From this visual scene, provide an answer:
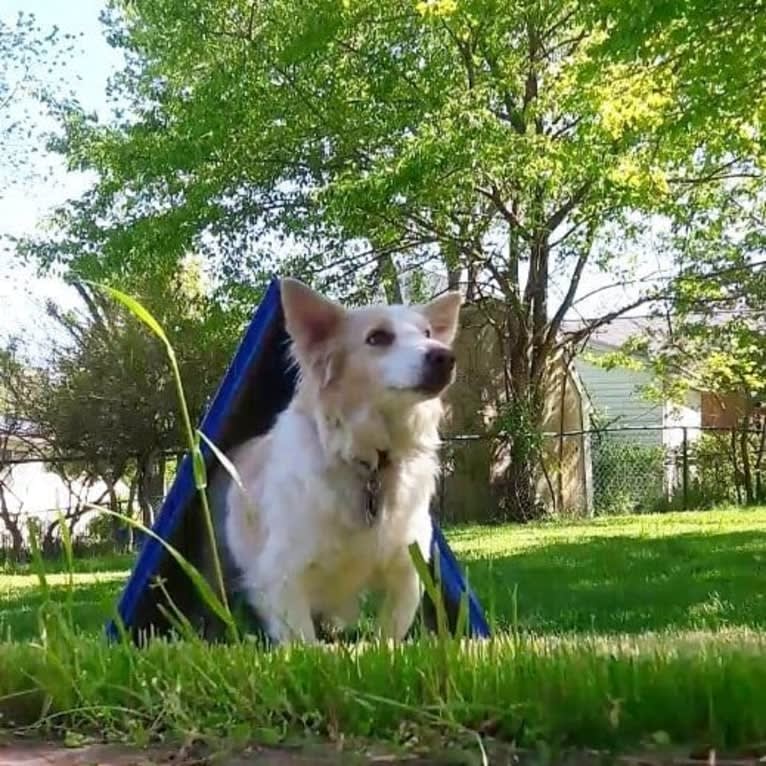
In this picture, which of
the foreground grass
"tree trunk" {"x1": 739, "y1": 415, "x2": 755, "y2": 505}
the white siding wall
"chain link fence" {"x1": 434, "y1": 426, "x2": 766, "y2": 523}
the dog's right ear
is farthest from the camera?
the white siding wall

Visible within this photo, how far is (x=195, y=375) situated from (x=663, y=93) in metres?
10.8

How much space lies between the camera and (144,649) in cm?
209

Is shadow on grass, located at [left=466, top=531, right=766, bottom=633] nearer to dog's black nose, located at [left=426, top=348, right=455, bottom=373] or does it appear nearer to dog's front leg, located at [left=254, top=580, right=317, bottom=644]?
dog's front leg, located at [left=254, top=580, right=317, bottom=644]

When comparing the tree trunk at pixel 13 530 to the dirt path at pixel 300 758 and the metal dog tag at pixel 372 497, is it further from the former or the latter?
the dirt path at pixel 300 758

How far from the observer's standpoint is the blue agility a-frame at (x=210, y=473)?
446 cm

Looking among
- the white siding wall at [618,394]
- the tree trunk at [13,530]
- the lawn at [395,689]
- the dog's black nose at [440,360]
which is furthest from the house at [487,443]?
the lawn at [395,689]

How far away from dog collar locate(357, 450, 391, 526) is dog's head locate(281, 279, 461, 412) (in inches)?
8.6

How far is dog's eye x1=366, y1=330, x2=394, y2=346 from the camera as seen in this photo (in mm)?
4289

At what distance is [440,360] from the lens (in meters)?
4.06

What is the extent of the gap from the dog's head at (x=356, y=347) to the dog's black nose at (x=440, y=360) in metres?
0.07

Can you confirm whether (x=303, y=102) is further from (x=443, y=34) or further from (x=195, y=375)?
(x=195, y=375)

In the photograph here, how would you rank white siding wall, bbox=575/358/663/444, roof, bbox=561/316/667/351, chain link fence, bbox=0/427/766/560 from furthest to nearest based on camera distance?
white siding wall, bbox=575/358/663/444 < roof, bbox=561/316/667/351 < chain link fence, bbox=0/427/766/560

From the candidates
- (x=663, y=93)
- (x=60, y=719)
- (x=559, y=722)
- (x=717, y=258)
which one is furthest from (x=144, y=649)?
(x=717, y=258)

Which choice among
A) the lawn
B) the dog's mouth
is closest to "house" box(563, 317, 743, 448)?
the dog's mouth
